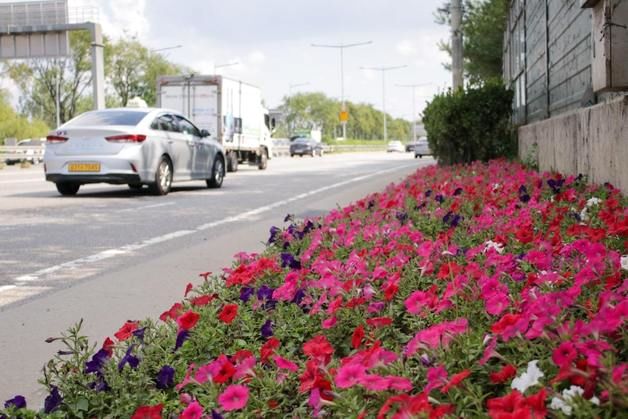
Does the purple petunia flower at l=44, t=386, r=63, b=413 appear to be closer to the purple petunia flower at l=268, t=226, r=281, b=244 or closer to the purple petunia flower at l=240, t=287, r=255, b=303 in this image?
the purple petunia flower at l=240, t=287, r=255, b=303

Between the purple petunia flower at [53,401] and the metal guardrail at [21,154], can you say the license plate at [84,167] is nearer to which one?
the purple petunia flower at [53,401]

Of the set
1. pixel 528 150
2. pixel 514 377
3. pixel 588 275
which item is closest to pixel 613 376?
pixel 514 377

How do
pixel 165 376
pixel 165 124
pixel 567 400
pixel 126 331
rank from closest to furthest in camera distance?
pixel 567 400 < pixel 165 376 < pixel 126 331 < pixel 165 124

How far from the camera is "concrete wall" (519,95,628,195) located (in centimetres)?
658

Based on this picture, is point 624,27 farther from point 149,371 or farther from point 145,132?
point 145,132

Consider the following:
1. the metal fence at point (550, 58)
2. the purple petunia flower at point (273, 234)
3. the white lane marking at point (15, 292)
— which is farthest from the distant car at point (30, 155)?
the purple petunia flower at point (273, 234)

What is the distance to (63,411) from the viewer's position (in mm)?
2781

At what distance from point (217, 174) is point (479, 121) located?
558 centimetres

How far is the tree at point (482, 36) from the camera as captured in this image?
1053 inches

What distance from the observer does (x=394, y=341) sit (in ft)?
10.0

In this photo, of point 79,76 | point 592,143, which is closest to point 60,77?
point 79,76

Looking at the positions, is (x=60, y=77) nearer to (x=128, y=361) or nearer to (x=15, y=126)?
(x=15, y=126)

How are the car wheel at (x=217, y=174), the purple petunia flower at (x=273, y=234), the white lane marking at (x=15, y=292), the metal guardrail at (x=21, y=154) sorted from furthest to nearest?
the metal guardrail at (x=21, y=154) < the car wheel at (x=217, y=174) < the purple petunia flower at (x=273, y=234) < the white lane marking at (x=15, y=292)

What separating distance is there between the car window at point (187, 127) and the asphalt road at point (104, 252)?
201 cm
